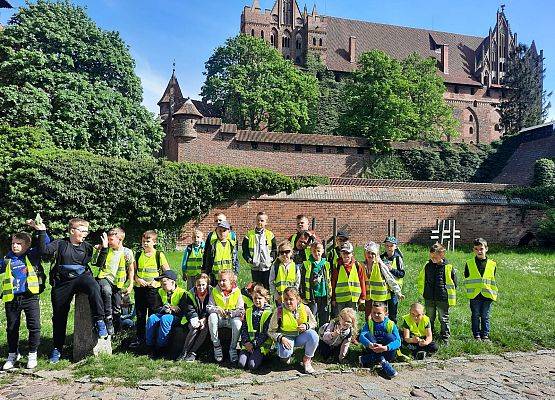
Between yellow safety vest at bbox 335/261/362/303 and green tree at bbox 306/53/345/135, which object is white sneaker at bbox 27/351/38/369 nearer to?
yellow safety vest at bbox 335/261/362/303

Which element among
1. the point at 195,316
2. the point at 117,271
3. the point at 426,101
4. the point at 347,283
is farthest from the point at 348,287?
the point at 426,101

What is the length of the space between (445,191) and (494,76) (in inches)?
1526

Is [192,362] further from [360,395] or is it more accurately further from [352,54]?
[352,54]

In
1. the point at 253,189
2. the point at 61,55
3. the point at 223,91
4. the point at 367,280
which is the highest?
the point at 223,91

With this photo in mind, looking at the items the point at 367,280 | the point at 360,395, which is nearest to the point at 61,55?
the point at 367,280

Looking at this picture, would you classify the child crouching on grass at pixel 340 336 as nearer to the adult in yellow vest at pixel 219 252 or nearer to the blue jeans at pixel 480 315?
the adult in yellow vest at pixel 219 252

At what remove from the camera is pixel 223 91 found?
3822cm

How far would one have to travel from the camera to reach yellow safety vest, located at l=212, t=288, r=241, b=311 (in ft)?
20.1

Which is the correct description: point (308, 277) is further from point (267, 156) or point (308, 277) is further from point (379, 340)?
point (267, 156)

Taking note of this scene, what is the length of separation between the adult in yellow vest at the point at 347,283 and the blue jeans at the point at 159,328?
89.7 inches

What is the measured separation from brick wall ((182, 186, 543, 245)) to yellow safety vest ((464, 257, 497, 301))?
11256mm

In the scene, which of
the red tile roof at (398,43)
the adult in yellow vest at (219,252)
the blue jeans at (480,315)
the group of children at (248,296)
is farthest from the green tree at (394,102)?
the adult in yellow vest at (219,252)

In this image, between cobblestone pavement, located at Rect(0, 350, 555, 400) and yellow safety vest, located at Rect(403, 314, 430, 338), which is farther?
yellow safety vest, located at Rect(403, 314, 430, 338)

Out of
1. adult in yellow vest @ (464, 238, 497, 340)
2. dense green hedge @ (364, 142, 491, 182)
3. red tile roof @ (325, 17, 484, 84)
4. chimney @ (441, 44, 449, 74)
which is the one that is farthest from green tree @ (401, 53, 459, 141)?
adult in yellow vest @ (464, 238, 497, 340)
